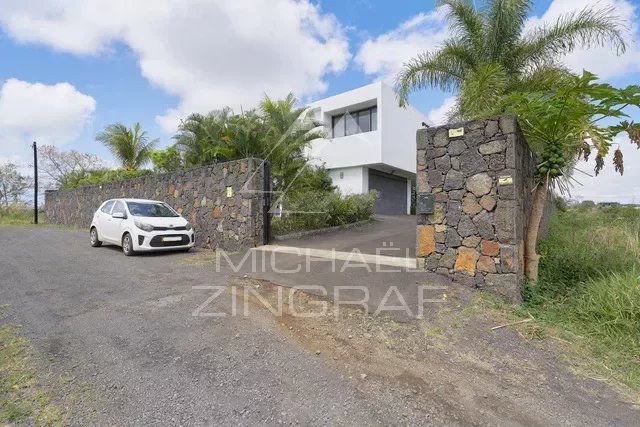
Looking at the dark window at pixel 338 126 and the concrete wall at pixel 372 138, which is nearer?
the concrete wall at pixel 372 138

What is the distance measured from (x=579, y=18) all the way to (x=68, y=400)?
42.9 feet

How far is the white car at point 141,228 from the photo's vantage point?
8305mm

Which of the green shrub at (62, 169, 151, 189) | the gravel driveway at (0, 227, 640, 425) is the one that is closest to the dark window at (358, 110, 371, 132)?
the green shrub at (62, 169, 151, 189)

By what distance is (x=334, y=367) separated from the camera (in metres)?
3.12

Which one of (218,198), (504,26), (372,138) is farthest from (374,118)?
(218,198)

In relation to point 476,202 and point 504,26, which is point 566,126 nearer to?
point 476,202

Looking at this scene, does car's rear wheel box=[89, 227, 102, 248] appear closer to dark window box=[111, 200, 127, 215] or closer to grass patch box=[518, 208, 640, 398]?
dark window box=[111, 200, 127, 215]

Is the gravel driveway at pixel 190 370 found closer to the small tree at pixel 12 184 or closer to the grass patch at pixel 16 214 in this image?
the grass patch at pixel 16 214

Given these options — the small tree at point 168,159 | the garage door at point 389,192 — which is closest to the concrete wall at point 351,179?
the garage door at point 389,192

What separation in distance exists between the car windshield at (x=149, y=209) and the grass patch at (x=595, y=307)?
28.3ft

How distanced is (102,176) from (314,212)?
17.2 m

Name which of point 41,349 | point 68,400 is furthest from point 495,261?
point 41,349

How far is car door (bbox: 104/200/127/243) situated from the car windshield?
0.75 ft

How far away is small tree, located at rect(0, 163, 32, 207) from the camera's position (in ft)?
90.2
